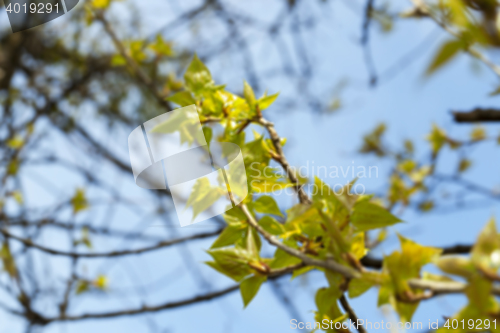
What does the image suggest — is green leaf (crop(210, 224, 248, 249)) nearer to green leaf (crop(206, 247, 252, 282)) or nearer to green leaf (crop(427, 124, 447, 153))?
green leaf (crop(206, 247, 252, 282))

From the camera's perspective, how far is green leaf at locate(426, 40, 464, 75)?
214mm

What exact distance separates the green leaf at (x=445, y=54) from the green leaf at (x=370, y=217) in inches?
8.8

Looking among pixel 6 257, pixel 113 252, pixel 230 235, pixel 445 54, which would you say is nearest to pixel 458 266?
pixel 445 54

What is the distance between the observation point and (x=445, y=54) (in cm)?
22

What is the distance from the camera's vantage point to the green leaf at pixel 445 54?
214mm

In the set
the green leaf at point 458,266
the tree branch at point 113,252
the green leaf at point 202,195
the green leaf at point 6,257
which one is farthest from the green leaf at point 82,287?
the green leaf at point 458,266

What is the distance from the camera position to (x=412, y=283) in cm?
32

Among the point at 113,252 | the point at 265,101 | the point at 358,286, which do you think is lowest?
→ the point at 113,252

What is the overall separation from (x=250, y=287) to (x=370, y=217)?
179 mm

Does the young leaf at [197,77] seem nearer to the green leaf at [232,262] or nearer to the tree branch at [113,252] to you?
the green leaf at [232,262]

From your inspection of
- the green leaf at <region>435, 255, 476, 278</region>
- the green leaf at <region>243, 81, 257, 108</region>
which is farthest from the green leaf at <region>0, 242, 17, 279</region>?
the green leaf at <region>435, 255, 476, 278</region>

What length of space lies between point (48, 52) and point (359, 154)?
8.04 feet

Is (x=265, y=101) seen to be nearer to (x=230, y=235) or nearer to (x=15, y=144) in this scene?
(x=230, y=235)

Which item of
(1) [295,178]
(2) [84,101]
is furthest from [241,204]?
(2) [84,101]
